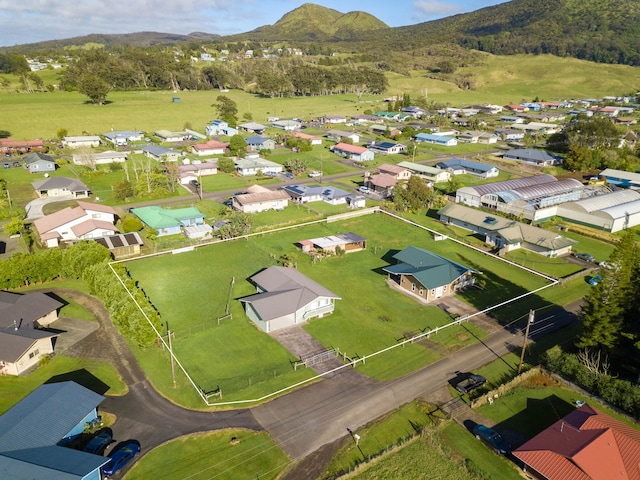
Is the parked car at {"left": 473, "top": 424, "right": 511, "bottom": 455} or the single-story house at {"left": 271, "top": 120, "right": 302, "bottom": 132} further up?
the single-story house at {"left": 271, "top": 120, "right": 302, "bottom": 132}

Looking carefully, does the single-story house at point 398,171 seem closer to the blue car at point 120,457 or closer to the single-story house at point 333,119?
the single-story house at point 333,119

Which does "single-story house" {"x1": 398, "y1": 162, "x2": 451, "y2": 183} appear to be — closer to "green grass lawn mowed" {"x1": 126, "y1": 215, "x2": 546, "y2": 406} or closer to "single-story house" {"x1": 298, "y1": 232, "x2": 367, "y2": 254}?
"green grass lawn mowed" {"x1": 126, "y1": 215, "x2": 546, "y2": 406}

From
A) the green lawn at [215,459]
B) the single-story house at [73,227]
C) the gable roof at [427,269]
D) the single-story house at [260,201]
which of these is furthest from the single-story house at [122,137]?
the green lawn at [215,459]

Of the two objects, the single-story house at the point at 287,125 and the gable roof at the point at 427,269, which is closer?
the gable roof at the point at 427,269

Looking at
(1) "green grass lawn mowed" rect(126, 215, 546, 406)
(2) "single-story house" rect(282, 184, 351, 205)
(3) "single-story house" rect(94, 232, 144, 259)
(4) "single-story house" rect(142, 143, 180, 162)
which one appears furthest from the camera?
(4) "single-story house" rect(142, 143, 180, 162)

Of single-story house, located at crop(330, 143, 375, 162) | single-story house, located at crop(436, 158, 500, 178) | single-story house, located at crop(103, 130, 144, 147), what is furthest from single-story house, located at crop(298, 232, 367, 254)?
single-story house, located at crop(103, 130, 144, 147)

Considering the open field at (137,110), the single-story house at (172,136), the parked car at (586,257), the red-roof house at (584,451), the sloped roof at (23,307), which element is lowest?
the parked car at (586,257)
